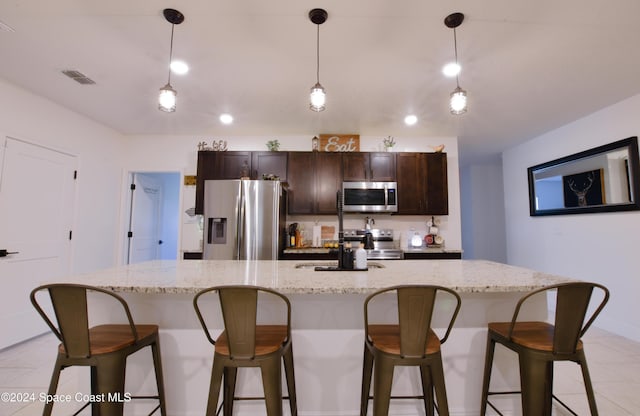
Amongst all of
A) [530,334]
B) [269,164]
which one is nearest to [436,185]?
[269,164]

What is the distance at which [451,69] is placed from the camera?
243 cm

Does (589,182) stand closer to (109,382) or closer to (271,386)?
(271,386)

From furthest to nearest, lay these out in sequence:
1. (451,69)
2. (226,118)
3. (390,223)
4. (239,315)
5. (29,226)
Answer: (390,223) → (226,118) → (29,226) → (451,69) → (239,315)

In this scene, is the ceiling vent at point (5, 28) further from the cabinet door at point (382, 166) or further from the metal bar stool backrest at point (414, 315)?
the cabinet door at point (382, 166)

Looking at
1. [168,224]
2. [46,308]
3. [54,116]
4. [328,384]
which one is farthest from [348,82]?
[168,224]

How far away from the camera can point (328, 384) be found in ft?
5.34

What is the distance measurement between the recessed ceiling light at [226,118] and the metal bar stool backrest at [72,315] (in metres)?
2.77

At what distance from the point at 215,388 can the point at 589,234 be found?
14.8ft

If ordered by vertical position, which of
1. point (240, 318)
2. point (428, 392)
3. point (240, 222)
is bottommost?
point (428, 392)

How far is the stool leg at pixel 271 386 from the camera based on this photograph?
1192 mm

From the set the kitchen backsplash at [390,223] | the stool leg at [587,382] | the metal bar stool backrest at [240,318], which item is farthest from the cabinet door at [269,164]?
the stool leg at [587,382]

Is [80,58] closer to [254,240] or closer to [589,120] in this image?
[254,240]

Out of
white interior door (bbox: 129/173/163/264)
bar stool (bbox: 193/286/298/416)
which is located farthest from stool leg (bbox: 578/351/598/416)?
white interior door (bbox: 129/173/163/264)

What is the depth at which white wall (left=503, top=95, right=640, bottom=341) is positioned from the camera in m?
3.05
